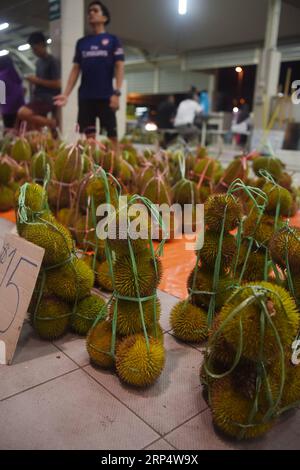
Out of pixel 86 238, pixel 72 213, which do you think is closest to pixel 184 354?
pixel 86 238

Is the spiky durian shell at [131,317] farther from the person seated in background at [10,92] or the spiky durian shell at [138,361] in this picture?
the person seated in background at [10,92]

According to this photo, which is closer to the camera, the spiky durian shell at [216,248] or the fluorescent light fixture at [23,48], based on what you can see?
the spiky durian shell at [216,248]

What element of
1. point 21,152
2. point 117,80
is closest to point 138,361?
point 21,152

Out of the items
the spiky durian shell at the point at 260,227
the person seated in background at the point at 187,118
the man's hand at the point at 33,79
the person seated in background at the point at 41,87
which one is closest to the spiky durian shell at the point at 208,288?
the spiky durian shell at the point at 260,227

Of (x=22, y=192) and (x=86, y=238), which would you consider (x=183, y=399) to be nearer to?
(x=22, y=192)

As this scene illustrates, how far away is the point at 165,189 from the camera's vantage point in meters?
2.42

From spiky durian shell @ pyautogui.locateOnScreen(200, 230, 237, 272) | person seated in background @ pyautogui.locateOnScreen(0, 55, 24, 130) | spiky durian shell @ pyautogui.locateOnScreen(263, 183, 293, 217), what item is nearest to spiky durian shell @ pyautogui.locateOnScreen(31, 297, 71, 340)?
spiky durian shell @ pyautogui.locateOnScreen(200, 230, 237, 272)

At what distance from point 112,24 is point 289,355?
10.9 meters

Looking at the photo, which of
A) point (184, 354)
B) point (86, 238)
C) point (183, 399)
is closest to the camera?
point (183, 399)

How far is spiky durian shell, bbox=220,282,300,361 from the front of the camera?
896 mm

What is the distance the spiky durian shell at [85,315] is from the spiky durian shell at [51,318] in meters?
0.04

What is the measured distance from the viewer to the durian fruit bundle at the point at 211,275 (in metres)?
1.27

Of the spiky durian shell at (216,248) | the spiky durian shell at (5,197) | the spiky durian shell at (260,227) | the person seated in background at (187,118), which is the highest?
the person seated in background at (187,118)

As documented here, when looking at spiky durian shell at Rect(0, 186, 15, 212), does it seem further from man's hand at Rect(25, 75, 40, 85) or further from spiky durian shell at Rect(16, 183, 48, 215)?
man's hand at Rect(25, 75, 40, 85)
